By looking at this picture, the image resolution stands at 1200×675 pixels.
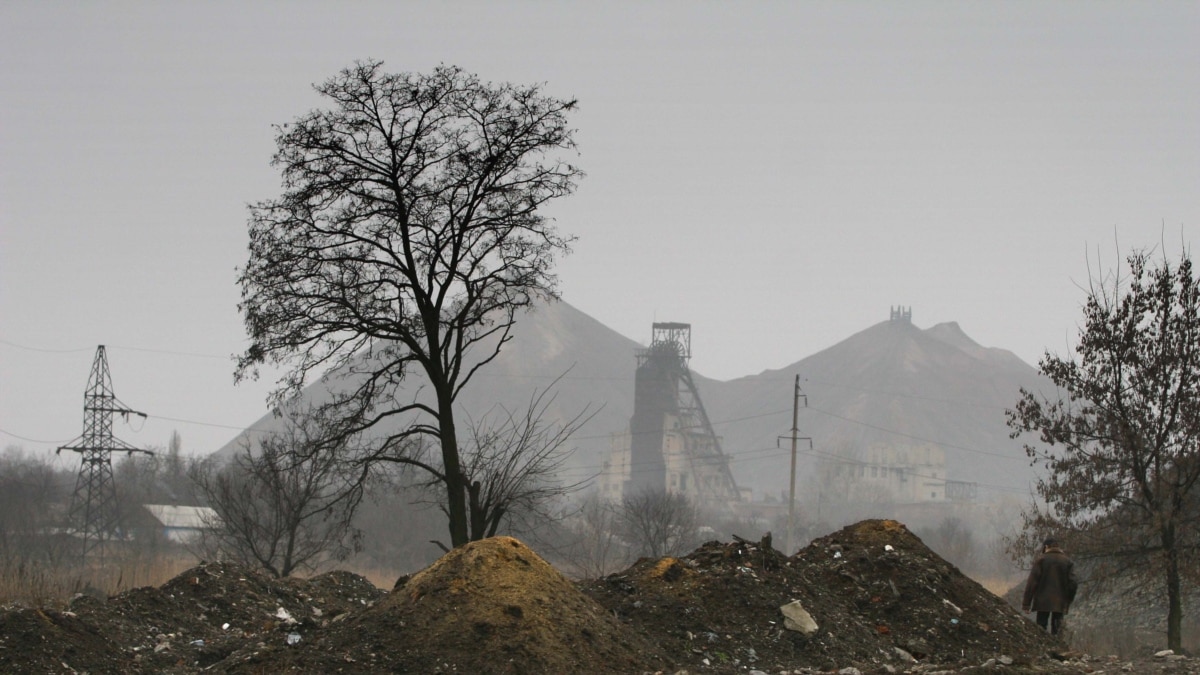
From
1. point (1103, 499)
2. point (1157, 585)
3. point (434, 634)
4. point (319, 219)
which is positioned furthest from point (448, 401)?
point (1157, 585)

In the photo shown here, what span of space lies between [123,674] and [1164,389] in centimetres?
1657

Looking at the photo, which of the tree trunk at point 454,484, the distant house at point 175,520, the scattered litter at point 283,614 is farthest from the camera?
the distant house at point 175,520

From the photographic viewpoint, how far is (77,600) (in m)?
16.1

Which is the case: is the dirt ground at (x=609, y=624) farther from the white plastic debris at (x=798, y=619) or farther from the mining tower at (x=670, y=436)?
the mining tower at (x=670, y=436)

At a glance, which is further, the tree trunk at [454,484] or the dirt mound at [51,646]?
the tree trunk at [454,484]

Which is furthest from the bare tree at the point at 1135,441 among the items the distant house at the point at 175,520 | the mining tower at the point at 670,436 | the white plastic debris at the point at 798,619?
the mining tower at the point at 670,436

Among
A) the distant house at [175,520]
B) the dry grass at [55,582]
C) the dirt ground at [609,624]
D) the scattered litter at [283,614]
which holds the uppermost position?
the dirt ground at [609,624]

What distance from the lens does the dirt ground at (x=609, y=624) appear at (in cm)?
1181

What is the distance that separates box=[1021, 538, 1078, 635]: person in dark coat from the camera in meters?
16.9

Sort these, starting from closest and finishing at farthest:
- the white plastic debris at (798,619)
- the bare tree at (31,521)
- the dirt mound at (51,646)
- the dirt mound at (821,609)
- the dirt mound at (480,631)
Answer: the dirt mound at (480,631) < the dirt mound at (51,646) < the dirt mound at (821,609) < the white plastic debris at (798,619) < the bare tree at (31,521)

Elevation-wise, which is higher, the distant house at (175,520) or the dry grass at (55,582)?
the dry grass at (55,582)

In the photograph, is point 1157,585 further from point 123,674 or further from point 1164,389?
point 123,674

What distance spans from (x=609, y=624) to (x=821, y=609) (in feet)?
9.68

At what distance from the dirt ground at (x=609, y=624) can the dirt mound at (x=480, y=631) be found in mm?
18
